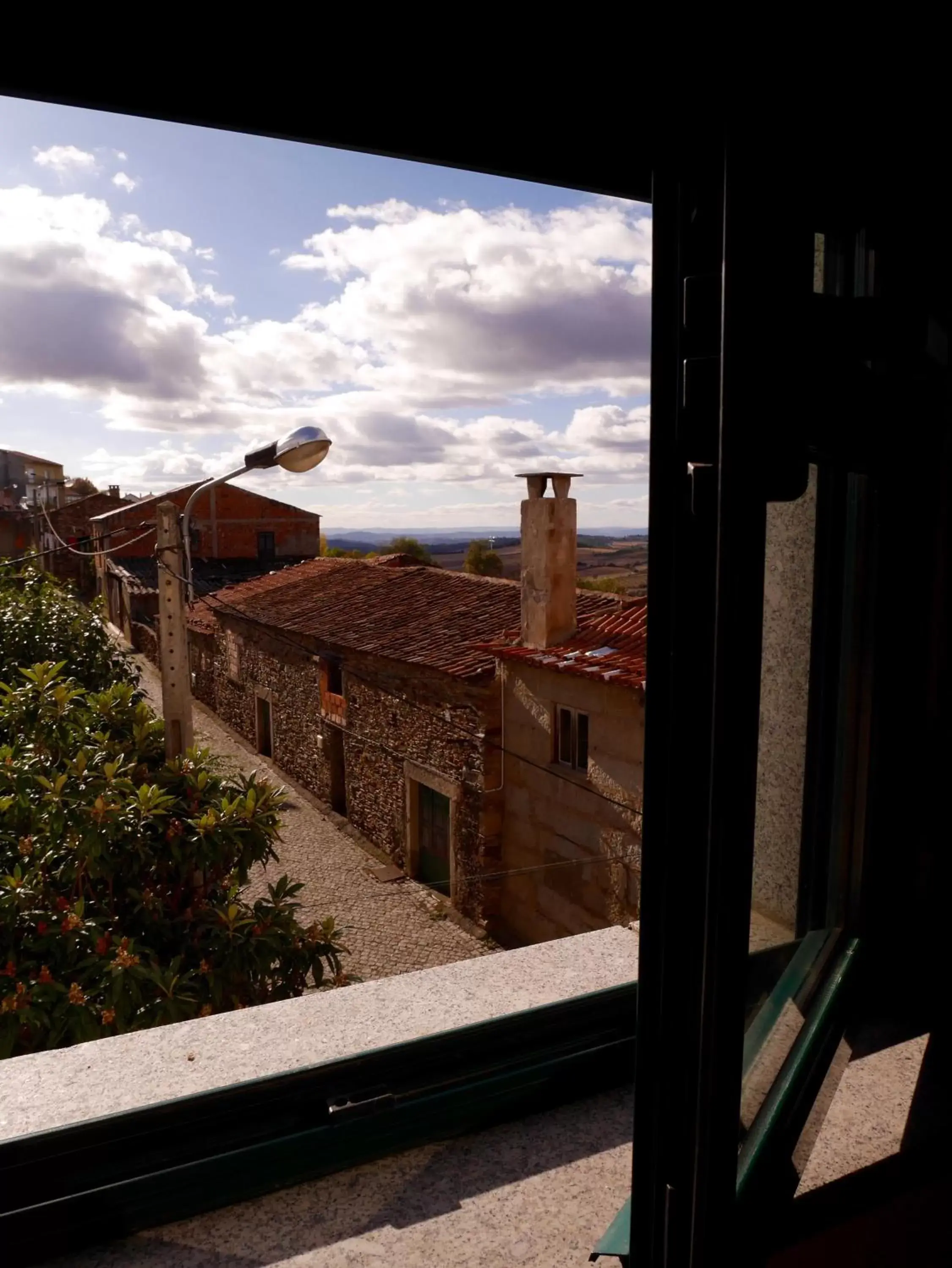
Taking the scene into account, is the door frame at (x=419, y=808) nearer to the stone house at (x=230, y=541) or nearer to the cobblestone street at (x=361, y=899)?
the cobblestone street at (x=361, y=899)

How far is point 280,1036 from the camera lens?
863mm

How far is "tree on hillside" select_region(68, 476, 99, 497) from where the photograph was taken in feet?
35.5

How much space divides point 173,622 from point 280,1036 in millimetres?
4257

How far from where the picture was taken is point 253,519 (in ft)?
48.6

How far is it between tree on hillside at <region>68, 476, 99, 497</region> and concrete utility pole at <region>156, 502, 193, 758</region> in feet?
21.4

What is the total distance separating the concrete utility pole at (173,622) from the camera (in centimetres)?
439

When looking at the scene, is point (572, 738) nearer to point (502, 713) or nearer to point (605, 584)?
point (502, 713)

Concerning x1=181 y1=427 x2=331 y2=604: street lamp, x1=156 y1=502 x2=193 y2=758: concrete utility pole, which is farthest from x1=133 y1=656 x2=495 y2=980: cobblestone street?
x1=181 y1=427 x2=331 y2=604: street lamp

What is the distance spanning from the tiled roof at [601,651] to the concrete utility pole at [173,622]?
2.69 metres

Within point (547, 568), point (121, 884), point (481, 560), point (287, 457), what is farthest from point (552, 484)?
point (481, 560)

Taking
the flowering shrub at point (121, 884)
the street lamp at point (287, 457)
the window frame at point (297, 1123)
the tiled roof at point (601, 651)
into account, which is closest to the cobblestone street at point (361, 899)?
the tiled roof at point (601, 651)

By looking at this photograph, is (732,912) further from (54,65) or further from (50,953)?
(50,953)

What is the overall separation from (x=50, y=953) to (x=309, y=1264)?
2112 millimetres

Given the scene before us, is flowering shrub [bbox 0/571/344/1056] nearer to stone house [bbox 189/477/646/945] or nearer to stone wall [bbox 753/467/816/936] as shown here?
stone wall [bbox 753/467/816/936]
